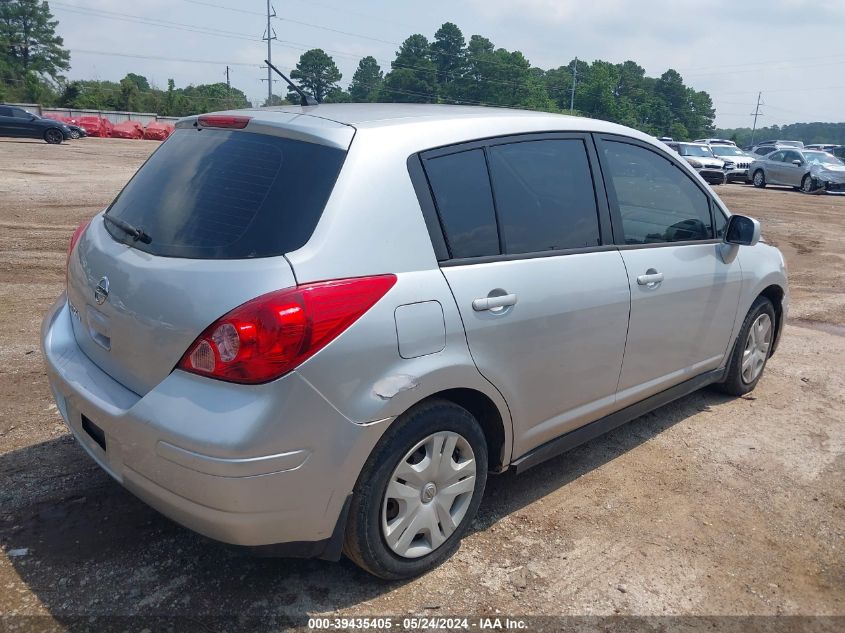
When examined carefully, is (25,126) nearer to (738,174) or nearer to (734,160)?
(734,160)

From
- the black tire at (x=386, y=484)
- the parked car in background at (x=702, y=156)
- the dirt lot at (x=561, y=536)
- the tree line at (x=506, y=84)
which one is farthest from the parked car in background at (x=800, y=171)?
the tree line at (x=506, y=84)

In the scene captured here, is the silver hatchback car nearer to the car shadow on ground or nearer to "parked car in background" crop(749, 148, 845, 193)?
the car shadow on ground

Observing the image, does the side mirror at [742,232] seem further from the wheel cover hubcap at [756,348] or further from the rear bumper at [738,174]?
the rear bumper at [738,174]

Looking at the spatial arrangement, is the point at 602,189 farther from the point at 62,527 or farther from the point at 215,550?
the point at 62,527

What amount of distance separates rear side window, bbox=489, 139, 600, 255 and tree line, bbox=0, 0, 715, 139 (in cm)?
7676

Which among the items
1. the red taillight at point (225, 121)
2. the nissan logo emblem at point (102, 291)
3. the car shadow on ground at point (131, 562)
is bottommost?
the car shadow on ground at point (131, 562)

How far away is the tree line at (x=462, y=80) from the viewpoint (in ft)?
258

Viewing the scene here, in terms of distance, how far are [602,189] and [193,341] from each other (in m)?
2.21

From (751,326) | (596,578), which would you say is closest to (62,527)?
(596,578)

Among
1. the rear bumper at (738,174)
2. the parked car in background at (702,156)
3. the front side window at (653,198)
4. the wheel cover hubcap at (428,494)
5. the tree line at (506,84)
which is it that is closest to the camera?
the wheel cover hubcap at (428,494)

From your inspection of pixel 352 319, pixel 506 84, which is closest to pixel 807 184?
pixel 352 319

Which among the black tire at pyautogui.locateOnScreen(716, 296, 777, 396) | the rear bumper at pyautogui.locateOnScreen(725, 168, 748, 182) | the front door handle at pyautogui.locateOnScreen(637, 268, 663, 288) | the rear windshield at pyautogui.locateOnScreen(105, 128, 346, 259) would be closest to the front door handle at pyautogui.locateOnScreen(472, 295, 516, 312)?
the rear windshield at pyautogui.locateOnScreen(105, 128, 346, 259)

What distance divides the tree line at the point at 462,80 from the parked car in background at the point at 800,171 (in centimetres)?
5396

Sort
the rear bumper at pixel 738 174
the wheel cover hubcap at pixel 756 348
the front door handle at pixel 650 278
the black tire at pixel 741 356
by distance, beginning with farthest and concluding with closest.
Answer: the rear bumper at pixel 738 174, the wheel cover hubcap at pixel 756 348, the black tire at pixel 741 356, the front door handle at pixel 650 278
